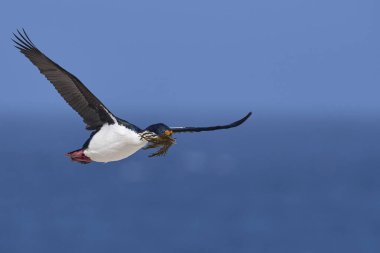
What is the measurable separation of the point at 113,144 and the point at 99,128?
1373mm

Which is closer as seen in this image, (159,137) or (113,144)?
(159,137)

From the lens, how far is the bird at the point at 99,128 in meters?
26.4

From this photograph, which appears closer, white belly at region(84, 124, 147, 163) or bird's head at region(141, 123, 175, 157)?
bird's head at region(141, 123, 175, 157)

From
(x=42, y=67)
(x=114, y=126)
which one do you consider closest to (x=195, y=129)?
(x=114, y=126)

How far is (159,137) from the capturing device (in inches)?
1030

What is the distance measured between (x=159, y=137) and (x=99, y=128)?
8.88 ft

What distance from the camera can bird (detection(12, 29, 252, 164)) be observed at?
86.6ft

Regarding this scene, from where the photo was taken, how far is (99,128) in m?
28.4

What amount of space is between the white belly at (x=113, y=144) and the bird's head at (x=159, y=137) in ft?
0.70

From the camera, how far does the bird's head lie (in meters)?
26.2

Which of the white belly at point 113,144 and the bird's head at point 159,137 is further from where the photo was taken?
the white belly at point 113,144

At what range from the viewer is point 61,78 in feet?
94.8

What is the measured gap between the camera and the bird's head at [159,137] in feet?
85.9

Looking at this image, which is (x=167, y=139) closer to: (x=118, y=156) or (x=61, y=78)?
(x=118, y=156)
